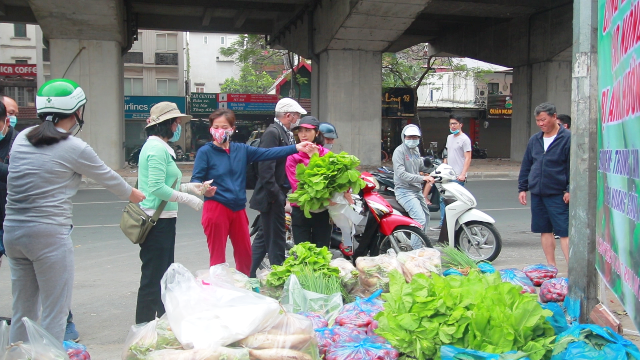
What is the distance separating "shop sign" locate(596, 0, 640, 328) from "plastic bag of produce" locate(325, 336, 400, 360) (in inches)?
47.1

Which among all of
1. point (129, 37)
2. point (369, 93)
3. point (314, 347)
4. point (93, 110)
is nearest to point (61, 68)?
point (93, 110)

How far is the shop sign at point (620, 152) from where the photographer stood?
231 centimetres

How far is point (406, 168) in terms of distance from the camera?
271 inches

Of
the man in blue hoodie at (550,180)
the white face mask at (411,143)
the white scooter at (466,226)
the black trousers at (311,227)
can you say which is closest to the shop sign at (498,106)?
the white scooter at (466,226)

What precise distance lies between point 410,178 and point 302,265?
2.82 metres

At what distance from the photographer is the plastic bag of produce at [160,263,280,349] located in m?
2.85

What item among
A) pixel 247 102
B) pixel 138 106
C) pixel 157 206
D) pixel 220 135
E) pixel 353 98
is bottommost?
pixel 157 206

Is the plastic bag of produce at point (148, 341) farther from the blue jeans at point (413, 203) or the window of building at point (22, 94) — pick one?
the window of building at point (22, 94)

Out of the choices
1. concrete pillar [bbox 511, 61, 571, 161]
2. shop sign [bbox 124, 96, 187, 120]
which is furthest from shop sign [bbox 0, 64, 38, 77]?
concrete pillar [bbox 511, 61, 571, 161]

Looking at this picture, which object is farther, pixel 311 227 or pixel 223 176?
pixel 311 227

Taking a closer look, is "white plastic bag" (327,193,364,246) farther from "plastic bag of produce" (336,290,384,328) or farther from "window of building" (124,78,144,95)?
"window of building" (124,78,144,95)

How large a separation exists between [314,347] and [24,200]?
72.9 inches

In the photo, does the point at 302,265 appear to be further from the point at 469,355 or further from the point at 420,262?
the point at 469,355

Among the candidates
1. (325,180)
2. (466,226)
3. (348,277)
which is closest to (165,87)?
(466,226)
